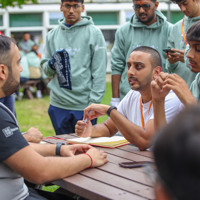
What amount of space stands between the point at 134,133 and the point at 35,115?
23.3 feet

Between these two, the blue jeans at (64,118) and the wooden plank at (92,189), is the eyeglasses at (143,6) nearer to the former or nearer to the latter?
the blue jeans at (64,118)

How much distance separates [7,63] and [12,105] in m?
1.31

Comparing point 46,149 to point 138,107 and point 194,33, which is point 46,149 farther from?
point 194,33

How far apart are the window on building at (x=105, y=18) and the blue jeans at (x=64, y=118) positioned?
14.2 meters

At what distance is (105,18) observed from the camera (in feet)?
60.4

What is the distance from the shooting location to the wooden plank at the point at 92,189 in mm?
1882

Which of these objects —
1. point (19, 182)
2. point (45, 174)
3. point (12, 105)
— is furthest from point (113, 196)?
point (12, 105)

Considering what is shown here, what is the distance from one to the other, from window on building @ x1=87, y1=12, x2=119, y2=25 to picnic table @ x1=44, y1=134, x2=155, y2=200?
1629 centimetres

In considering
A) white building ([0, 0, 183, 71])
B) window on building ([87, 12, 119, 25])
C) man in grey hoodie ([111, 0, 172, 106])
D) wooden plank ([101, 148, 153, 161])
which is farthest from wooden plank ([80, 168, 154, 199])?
window on building ([87, 12, 119, 25])

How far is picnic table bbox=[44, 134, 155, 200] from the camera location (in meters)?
1.91

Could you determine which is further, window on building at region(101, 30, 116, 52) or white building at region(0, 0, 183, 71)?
window on building at region(101, 30, 116, 52)

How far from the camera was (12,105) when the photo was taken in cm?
360

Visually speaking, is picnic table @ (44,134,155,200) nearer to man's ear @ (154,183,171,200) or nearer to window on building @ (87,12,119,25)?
man's ear @ (154,183,171,200)

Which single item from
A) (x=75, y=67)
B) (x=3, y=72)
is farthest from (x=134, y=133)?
(x=75, y=67)
